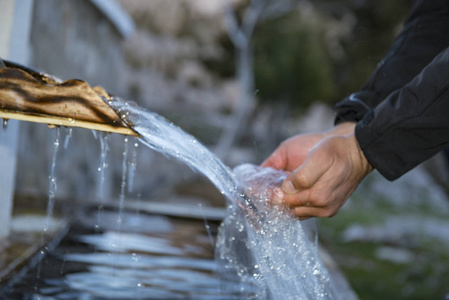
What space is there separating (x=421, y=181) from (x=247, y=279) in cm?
1695

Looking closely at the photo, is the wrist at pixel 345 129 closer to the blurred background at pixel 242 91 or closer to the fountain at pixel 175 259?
the fountain at pixel 175 259

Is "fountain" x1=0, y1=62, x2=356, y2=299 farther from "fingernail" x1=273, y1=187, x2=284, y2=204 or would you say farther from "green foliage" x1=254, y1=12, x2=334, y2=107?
"green foliage" x1=254, y1=12, x2=334, y2=107

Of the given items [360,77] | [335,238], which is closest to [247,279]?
[335,238]

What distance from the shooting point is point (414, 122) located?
63.4 inches

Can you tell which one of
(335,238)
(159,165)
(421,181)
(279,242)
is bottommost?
(279,242)

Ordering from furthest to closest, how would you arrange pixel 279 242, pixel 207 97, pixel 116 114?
pixel 207 97, pixel 279 242, pixel 116 114

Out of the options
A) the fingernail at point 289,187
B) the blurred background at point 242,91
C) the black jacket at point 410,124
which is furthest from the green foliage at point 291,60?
the fingernail at point 289,187

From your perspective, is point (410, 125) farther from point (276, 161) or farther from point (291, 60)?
point (291, 60)

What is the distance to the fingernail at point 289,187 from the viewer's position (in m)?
1.71

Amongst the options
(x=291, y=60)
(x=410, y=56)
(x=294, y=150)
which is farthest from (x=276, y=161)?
(x=291, y=60)

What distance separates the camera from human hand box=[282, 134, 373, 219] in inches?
65.4

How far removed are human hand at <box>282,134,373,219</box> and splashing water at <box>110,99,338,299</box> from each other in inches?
2.9

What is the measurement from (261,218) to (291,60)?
47.3 feet

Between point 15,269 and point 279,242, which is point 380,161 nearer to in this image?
point 279,242
